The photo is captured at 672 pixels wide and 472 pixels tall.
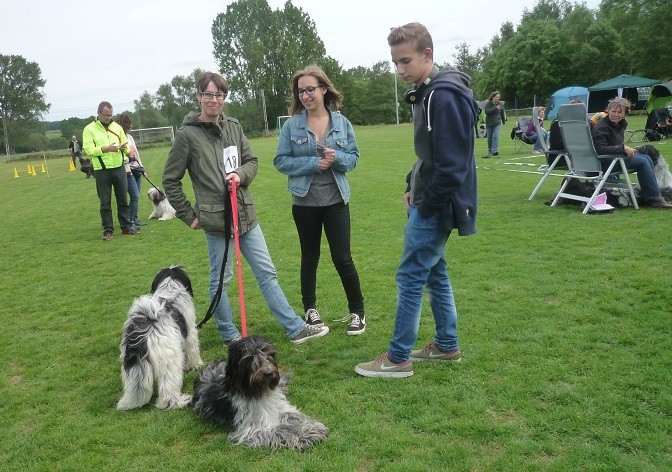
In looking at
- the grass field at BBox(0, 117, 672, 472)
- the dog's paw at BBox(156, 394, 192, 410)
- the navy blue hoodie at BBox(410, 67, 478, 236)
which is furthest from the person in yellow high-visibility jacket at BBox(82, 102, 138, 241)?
the navy blue hoodie at BBox(410, 67, 478, 236)

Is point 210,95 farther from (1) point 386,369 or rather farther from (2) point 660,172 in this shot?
(2) point 660,172

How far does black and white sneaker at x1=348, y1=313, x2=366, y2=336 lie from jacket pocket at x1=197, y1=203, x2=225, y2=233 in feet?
4.56

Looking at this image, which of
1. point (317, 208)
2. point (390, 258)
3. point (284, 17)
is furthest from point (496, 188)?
point (284, 17)

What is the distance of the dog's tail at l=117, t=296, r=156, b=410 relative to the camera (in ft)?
11.1

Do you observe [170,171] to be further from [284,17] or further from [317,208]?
[284,17]

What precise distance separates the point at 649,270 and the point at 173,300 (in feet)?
14.8

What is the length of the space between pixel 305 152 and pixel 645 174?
19.8 ft

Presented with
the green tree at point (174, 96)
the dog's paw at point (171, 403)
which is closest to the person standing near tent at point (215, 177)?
the dog's paw at point (171, 403)

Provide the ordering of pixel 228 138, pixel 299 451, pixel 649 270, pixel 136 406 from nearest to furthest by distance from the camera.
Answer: pixel 299 451
pixel 136 406
pixel 228 138
pixel 649 270

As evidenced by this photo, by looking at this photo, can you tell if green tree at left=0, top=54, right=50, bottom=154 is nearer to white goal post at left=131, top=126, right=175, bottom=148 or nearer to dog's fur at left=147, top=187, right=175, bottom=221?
white goal post at left=131, top=126, right=175, bottom=148

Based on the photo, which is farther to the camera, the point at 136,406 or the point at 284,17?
the point at 284,17

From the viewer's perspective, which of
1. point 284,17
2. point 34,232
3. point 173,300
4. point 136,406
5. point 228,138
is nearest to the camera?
point 136,406

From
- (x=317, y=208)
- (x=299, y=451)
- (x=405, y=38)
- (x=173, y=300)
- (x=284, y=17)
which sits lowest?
(x=299, y=451)

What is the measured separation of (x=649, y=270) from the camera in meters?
5.20
